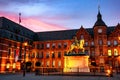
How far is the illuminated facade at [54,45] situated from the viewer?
5929 centimetres

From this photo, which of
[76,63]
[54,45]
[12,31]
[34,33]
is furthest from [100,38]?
[76,63]

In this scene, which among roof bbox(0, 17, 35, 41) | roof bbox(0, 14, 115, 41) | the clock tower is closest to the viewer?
roof bbox(0, 17, 35, 41)

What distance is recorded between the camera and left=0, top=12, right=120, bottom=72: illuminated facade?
59.3 metres

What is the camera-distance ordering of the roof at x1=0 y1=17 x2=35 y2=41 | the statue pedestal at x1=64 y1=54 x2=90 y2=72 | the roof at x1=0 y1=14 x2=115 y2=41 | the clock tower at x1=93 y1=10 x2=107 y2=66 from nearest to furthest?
1. the statue pedestal at x1=64 y1=54 x2=90 y2=72
2. the roof at x1=0 y1=17 x2=35 y2=41
3. the roof at x1=0 y1=14 x2=115 y2=41
4. the clock tower at x1=93 y1=10 x2=107 y2=66

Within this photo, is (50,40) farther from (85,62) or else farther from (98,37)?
(85,62)

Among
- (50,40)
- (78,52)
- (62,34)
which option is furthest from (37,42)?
(78,52)

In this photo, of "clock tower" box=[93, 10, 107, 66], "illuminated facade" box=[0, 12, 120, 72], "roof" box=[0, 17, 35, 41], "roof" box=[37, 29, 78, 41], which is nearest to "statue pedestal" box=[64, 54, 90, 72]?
"illuminated facade" box=[0, 12, 120, 72]

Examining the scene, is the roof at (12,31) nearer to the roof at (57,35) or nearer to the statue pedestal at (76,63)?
the roof at (57,35)

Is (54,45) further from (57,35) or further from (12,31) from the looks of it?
(12,31)

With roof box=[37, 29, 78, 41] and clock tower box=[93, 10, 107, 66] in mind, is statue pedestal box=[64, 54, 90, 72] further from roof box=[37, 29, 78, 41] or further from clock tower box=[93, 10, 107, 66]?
roof box=[37, 29, 78, 41]

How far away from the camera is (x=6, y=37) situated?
192ft

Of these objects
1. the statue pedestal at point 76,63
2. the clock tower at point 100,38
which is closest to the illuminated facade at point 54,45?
the clock tower at point 100,38

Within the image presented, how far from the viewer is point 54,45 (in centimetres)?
7606

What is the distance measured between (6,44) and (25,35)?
14.2m
